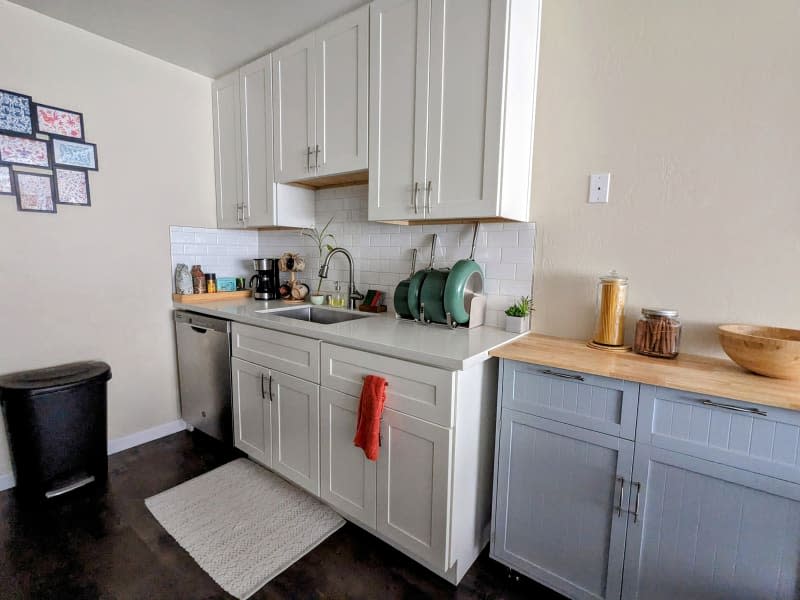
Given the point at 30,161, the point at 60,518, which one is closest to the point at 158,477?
the point at 60,518

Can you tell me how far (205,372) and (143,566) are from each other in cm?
110

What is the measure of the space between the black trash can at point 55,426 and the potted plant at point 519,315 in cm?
220

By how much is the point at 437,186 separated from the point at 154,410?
7.89 feet

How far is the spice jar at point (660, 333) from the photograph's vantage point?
A: 4.65 feet

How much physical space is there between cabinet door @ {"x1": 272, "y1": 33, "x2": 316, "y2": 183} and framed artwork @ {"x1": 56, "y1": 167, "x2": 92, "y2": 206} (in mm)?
1067

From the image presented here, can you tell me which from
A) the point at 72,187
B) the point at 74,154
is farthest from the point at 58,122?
the point at 72,187

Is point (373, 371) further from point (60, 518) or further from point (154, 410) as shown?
point (154, 410)

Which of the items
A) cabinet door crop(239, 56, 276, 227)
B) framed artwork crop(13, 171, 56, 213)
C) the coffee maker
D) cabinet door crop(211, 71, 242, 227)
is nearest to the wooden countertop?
cabinet door crop(239, 56, 276, 227)

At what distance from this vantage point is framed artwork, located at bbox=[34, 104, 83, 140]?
2055 mm

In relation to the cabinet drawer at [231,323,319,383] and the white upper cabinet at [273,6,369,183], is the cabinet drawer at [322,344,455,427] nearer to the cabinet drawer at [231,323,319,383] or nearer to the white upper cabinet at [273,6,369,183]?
the cabinet drawer at [231,323,319,383]

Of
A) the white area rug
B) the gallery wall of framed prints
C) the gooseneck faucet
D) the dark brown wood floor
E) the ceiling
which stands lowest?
the dark brown wood floor

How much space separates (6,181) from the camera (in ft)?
6.47

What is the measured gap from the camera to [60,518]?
1.86 metres

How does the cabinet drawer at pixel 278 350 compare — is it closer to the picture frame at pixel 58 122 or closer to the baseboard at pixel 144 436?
the baseboard at pixel 144 436
